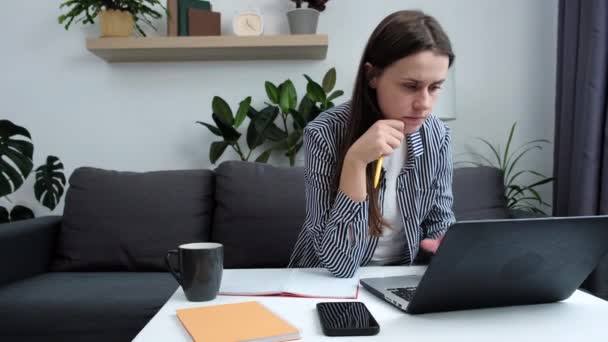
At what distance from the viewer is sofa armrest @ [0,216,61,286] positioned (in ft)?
5.26

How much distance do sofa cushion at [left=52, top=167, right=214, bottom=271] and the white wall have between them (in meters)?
0.50

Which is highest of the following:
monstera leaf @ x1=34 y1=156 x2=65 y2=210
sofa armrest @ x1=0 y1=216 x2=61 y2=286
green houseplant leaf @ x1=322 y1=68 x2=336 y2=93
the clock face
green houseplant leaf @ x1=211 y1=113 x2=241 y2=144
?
the clock face

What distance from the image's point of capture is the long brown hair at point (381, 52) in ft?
3.28

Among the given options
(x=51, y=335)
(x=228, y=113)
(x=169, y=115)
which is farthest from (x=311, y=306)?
(x=169, y=115)

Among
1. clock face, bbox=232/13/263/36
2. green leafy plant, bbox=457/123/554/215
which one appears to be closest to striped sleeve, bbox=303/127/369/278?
clock face, bbox=232/13/263/36

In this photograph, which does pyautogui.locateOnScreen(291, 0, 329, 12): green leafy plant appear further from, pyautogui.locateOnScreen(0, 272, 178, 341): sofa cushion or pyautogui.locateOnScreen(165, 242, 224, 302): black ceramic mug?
pyautogui.locateOnScreen(165, 242, 224, 302): black ceramic mug

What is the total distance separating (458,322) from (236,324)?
276mm

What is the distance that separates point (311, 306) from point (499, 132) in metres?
1.92

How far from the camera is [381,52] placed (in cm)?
106

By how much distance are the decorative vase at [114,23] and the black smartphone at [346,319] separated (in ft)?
6.15

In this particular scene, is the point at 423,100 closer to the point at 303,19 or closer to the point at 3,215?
the point at 303,19

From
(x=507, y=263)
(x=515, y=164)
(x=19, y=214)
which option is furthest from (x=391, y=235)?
(x=19, y=214)

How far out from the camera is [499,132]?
2354mm

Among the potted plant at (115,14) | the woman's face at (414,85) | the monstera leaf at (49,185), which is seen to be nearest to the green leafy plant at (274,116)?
the potted plant at (115,14)
